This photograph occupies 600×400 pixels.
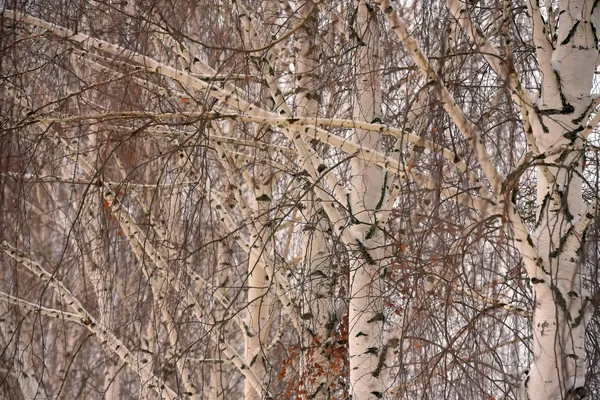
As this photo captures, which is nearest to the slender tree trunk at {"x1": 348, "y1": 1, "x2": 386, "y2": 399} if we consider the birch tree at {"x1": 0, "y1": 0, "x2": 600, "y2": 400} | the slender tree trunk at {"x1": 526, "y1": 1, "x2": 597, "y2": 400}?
the birch tree at {"x1": 0, "y1": 0, "x2": 600, "y2": 400}

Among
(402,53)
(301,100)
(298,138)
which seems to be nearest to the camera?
(298,138)

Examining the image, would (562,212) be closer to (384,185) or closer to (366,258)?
(366,258)

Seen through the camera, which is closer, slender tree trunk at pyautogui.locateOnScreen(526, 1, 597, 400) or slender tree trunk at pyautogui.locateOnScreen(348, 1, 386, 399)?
slender tree trunk at pyautogui.locateOnScreen(526, 1, 597, 400)

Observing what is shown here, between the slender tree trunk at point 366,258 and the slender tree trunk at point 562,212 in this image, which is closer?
the slender tree trunk at point 562,212

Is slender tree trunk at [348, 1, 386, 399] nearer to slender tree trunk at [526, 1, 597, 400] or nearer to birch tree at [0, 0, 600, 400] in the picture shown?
birch tree at [0, 0, 600, 400]

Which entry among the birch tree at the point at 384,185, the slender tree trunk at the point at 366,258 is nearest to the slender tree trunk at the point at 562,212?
the birch tree at the point at 384,185

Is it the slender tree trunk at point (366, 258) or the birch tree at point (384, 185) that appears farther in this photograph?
the slender tree trunk at point (366, 258)

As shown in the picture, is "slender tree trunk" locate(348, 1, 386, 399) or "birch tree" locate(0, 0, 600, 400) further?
"slender tree trunk" locate(348, 1, 386, 399)

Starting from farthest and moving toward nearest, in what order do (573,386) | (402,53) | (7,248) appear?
(402,53) → (7,248) → (573,386)

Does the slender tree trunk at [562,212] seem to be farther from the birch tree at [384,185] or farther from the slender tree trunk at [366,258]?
the slender tree trunk at [366,258]

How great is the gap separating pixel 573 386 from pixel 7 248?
2935 mm

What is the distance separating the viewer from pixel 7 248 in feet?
14.8

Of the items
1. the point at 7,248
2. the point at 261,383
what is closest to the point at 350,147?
the point at 261,383

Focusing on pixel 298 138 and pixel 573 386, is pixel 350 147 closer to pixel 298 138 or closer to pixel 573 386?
pixel 298 138
